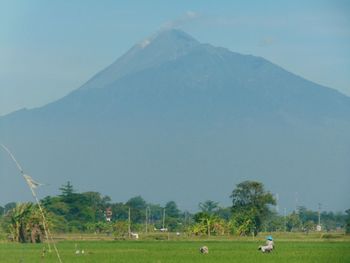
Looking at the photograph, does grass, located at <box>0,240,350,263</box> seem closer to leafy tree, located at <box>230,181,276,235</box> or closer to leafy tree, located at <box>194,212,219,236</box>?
leafy tree, located at <box>194,212,219,236</box>

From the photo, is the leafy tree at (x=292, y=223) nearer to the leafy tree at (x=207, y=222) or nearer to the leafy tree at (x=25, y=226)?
the leafy tree at (x=207, y=222)

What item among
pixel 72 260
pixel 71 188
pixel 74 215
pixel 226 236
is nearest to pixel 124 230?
pixel 226 236

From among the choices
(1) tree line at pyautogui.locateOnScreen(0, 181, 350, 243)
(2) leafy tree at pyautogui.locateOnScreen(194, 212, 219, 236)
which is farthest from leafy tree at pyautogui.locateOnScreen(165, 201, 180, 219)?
(2) leafy tree at pyautogui.locateOnScreen(194, 212, 219, 236)

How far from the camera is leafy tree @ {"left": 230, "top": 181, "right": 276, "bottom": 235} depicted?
59.5 metres

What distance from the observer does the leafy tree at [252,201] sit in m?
59.5

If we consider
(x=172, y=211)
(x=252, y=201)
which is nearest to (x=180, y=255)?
(x=252, y=201)

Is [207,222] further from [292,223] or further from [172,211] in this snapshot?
[172,211]

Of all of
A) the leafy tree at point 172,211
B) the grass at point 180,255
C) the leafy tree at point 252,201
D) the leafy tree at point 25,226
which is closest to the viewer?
the grass at point 180,255

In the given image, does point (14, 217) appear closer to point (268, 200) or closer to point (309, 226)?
point (268, 200)

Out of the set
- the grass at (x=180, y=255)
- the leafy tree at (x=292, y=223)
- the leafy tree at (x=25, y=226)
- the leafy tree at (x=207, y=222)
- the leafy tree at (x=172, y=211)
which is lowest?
the grass at (x=180, y=255)

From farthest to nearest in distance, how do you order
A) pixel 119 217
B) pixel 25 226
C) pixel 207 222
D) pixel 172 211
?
pixel 172 211 < pixel 119 217 < pixel 207 222 < pixel 25 226

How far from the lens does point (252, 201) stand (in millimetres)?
61375

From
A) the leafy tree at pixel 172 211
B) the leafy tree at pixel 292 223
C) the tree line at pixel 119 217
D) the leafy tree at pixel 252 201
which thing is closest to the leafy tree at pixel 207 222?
the tree line at pixel 119 217

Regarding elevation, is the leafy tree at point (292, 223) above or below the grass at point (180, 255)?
above
